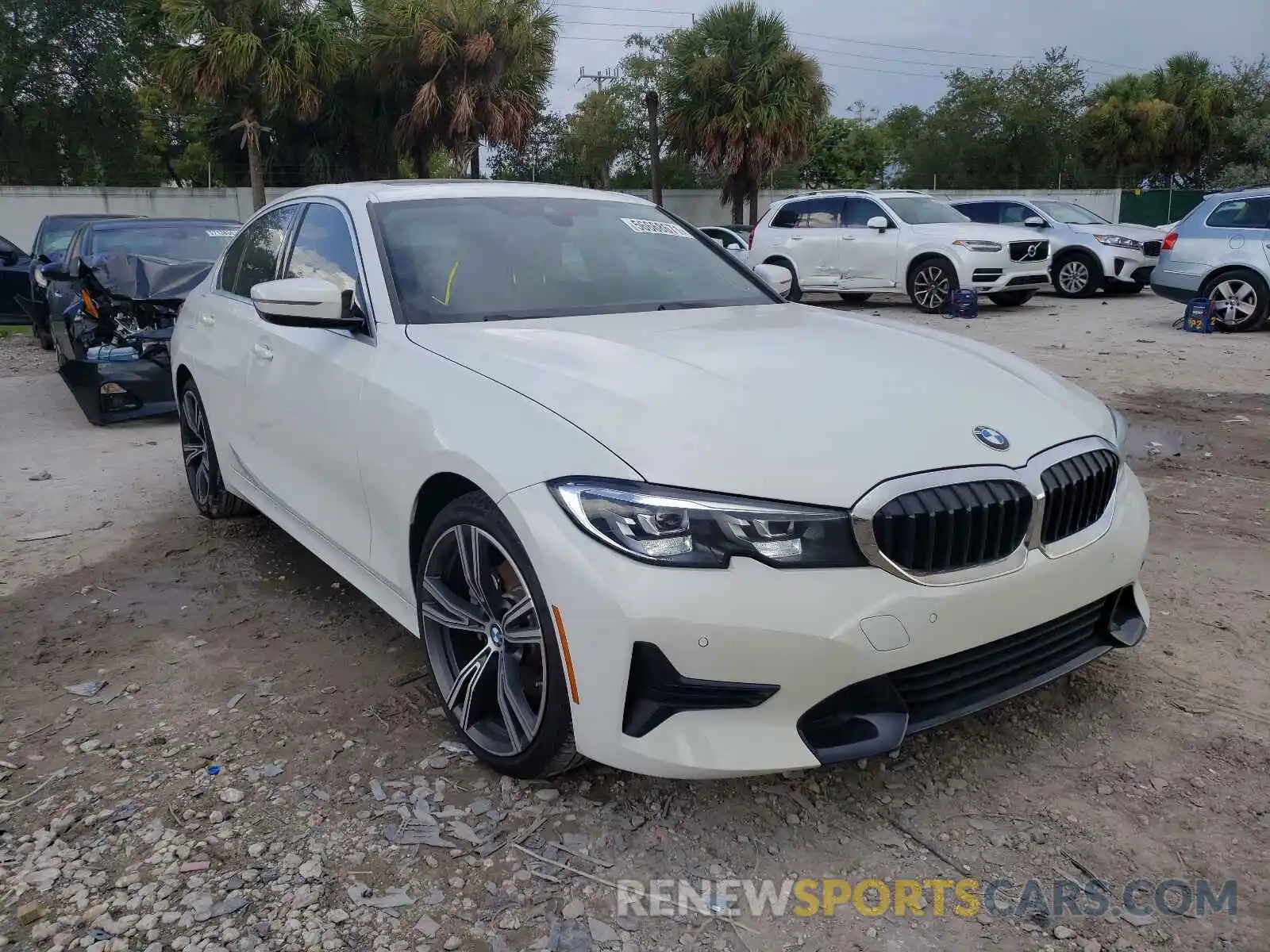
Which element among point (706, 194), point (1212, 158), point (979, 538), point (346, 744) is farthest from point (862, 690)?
point (1212, 158)

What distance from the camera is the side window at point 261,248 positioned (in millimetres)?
4309

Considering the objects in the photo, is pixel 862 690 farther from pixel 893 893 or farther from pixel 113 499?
pixel 113 499

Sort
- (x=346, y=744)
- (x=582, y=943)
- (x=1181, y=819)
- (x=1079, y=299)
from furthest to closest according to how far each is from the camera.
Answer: (x=1079, y=299), (x=346, y=744), (x=1181, y=819), (x=582, y=943)

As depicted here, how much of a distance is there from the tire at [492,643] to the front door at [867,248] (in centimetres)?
1291

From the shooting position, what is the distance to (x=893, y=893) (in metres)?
2.30

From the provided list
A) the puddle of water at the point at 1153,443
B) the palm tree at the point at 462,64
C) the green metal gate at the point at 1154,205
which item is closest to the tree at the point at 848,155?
the green metal gate at the point at 1154,205

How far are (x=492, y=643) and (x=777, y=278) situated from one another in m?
2.22

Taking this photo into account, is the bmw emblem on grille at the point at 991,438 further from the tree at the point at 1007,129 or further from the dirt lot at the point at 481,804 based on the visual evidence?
the tree at the point at 1007,129

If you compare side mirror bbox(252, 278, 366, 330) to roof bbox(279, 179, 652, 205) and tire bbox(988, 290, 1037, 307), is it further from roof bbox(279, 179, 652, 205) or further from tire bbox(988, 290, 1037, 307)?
tire bbox(988, 290, 1037, 307)

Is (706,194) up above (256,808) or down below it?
above

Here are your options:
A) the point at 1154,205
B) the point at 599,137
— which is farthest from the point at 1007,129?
the point at 599,137

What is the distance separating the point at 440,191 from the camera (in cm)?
383

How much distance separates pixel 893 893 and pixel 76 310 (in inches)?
299

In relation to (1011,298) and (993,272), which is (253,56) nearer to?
(993,272)
